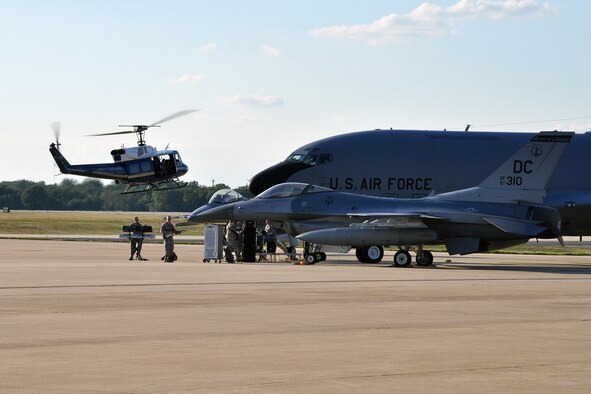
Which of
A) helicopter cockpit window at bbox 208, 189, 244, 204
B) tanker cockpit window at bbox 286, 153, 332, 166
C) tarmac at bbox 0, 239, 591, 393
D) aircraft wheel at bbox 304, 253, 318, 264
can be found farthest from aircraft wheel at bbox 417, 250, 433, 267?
helicopter cockpit window at bbox 208, 189, 244, 204

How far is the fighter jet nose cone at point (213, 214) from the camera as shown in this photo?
40188 mm

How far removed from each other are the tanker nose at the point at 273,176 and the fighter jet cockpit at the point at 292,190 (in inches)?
110

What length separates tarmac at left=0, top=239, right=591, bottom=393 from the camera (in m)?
10.6

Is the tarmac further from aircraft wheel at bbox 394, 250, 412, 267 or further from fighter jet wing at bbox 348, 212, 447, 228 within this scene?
aircraft wheel at bbox 394, 250, 412, 267

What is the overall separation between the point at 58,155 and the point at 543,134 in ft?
163

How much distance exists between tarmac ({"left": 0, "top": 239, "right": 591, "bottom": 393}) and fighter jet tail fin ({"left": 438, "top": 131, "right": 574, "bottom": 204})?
808 cm

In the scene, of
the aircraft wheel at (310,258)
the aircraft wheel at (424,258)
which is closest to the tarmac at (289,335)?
the aircraft wheel at (424,258)

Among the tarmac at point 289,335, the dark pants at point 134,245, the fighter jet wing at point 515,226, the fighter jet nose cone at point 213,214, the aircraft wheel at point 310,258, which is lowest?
the tarmac at point 289,335

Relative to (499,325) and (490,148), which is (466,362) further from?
(490,148)

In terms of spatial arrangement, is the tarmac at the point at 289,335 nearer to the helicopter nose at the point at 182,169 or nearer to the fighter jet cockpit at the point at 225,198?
the fighter jet cockpit at the point at 225,198

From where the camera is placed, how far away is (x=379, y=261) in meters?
37.2

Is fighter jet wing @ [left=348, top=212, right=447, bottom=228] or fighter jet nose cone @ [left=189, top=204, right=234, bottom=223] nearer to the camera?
fighter jet wing @ [left=348, top=212, right=447, bottom=228]

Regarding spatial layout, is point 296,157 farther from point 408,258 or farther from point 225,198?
point 408,258

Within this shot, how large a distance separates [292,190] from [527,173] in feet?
25.5
